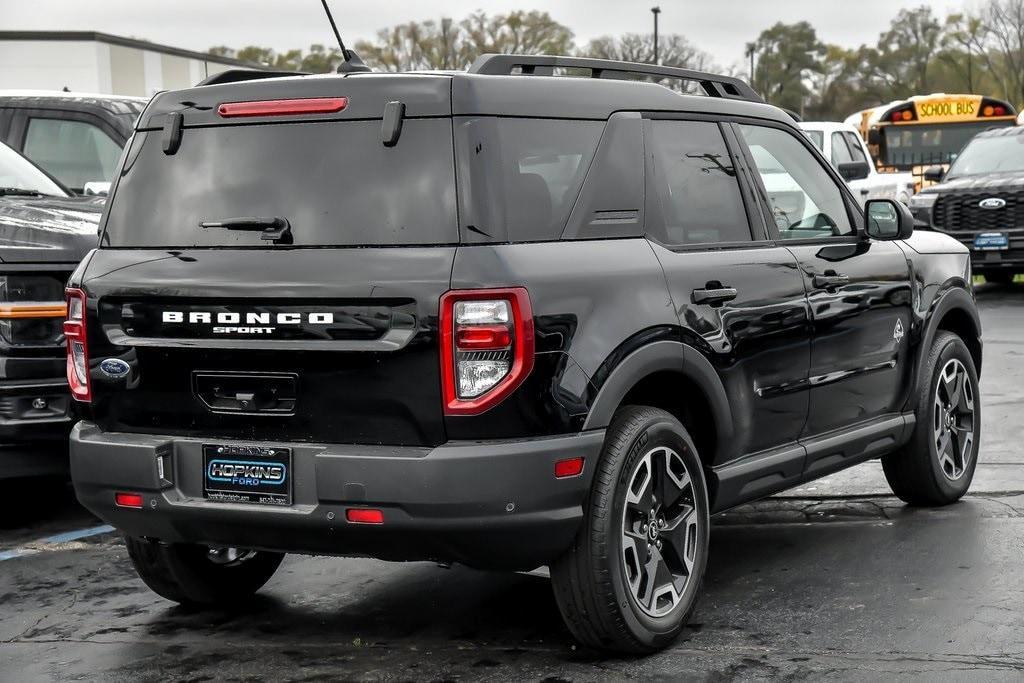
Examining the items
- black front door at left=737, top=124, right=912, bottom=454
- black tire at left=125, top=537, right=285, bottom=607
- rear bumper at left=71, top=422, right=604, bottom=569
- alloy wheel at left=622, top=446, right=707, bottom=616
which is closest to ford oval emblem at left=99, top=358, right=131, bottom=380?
rear bumper at left=71, top=422, right=604, bottom=569

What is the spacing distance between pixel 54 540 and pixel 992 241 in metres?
13.8

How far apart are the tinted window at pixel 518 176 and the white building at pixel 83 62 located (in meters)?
56.2

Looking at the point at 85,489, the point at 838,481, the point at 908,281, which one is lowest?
the point at 838,481

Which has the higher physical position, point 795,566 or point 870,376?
point 870,376

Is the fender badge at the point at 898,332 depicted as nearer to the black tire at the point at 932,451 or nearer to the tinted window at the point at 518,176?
the black tire at the point at 932,451

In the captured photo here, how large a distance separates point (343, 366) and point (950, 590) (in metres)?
2.51

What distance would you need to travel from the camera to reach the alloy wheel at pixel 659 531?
480 centimetres

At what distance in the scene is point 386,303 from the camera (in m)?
4.35

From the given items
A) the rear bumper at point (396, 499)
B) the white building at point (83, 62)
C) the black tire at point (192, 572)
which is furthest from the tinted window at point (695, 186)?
the white building at point (83, 62)

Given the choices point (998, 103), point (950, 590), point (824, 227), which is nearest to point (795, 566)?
point (950, 590)

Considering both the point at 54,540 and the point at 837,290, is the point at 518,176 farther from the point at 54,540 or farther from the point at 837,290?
the point at 54,540

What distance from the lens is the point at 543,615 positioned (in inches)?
211

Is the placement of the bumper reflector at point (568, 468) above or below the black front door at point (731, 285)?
below

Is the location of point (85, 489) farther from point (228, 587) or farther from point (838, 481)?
point (838, 481)
